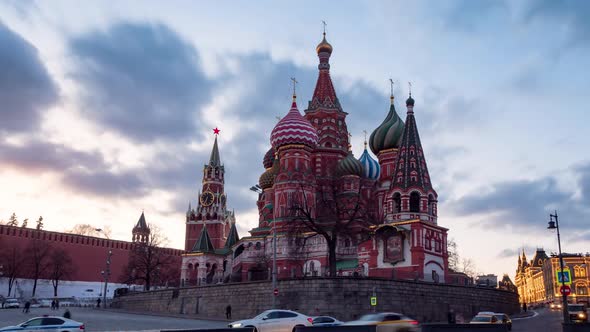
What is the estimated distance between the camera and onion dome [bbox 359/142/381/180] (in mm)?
69688

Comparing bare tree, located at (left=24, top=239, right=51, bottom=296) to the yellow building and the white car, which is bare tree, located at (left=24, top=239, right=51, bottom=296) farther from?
the yellow building

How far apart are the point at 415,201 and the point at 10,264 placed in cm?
5608

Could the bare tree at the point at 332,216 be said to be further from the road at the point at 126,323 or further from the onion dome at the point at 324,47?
the onion dome at the point at 324,47

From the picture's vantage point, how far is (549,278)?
120 m

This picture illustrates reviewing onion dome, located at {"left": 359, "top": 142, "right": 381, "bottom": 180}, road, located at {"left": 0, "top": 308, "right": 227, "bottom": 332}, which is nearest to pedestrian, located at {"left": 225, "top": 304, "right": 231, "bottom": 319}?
road, located at {"left": 0, "top": 308, "right": 227, "bottom": 332}

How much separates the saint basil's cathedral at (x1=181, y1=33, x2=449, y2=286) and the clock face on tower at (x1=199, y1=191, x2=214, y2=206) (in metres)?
25.9

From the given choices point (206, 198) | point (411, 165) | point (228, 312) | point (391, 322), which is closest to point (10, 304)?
point (228, 312)

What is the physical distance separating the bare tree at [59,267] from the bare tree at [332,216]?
42.2m

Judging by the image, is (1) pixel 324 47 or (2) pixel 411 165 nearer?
(2) pixel 411 165

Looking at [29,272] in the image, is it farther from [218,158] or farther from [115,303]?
[218,158]

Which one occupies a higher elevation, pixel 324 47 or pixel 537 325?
pixel 324 47

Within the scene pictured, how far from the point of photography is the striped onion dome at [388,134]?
229 feet

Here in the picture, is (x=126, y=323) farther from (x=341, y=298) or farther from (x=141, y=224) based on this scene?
(x=141, y=224)

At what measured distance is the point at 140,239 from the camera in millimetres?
111500
